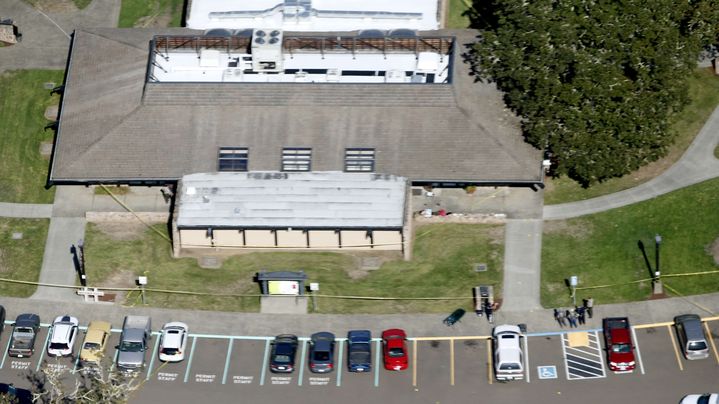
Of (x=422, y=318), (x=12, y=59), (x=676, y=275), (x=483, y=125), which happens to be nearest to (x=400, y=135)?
(x=483, y=125)

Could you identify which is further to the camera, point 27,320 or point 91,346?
point 27,320

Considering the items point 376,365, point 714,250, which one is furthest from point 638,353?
point 376,365

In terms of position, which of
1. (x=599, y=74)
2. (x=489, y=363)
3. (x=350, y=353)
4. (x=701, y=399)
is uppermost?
(x=599, y=74)

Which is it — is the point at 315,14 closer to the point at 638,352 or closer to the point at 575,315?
the point at 575,315

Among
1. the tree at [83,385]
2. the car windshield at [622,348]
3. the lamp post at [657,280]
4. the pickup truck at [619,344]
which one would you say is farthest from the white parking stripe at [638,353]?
the tree at [83,385]

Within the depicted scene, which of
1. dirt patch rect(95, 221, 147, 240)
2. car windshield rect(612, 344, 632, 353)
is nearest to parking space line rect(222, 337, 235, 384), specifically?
dirt patch rect(95, 221, 147, 240)
